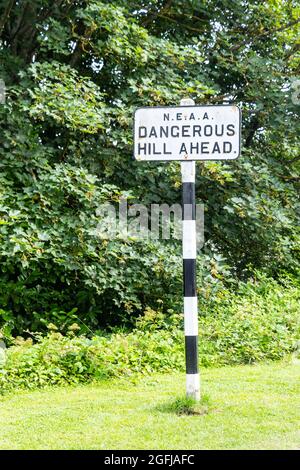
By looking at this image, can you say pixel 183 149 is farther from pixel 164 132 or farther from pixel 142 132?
pixel 142 132

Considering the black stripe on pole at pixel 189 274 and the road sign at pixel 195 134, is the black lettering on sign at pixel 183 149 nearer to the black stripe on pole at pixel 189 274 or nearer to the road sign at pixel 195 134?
the road sign at pixel 195 134

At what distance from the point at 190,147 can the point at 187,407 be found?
1.98m

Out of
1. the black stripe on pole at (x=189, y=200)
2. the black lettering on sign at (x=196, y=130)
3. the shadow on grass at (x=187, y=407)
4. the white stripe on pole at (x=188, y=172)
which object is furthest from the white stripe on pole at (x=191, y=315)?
the black lettering on sign at (x=196, y=130)

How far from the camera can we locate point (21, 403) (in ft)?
19.0

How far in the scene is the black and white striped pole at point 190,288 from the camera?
17.6 feet

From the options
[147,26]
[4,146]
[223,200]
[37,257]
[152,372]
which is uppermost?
[147,26]

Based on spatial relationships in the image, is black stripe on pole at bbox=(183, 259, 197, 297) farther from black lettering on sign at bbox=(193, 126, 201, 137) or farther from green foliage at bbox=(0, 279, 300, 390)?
green foliage at bbox=(0, 279, 300, 390)

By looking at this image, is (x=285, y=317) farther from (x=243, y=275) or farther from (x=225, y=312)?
(x=243, y=275)

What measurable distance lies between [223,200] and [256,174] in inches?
25.2

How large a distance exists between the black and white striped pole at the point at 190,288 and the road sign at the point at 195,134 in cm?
13

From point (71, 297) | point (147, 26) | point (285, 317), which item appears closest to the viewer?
point (285, 317)

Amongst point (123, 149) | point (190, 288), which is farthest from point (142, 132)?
point (123, 149)

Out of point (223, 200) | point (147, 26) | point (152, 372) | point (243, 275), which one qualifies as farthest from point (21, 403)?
point (147, 26)

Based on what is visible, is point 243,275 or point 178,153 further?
point 243,275
